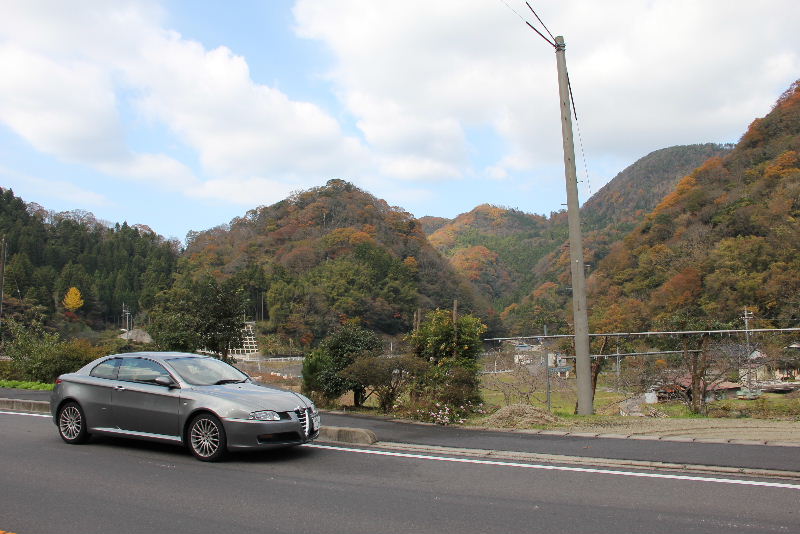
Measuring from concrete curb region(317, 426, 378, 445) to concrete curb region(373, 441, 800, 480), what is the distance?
15cm

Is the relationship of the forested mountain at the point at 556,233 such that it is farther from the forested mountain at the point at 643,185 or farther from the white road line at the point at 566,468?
the white road line at the point at 566,468

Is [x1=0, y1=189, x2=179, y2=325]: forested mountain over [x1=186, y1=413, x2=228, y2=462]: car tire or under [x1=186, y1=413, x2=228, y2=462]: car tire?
over

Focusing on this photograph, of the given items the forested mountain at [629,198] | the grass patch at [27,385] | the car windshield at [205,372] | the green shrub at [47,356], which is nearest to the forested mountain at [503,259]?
the forested mountain at [629,198]

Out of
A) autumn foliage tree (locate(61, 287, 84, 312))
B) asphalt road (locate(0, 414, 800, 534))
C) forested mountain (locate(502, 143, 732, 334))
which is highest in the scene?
forested mountain (locate(502, 143, 732, 334))

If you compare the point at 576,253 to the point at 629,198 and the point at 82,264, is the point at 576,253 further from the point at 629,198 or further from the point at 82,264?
the point at 629,198

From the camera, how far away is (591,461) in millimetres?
7957

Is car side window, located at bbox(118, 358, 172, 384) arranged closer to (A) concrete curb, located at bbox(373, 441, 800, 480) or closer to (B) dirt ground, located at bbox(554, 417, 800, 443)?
(A) concrete curb, located at bbox(373, 441, 800, 480)

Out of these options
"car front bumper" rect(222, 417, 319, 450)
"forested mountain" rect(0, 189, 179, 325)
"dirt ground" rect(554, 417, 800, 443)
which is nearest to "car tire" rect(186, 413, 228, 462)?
"car front bumper" rect(222, 417, 319, 450)

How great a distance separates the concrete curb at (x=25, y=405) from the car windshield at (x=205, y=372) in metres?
5.31

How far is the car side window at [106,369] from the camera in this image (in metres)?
9.12

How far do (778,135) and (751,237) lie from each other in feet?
95.1

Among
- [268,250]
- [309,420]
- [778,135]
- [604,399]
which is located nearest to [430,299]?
[268,250]

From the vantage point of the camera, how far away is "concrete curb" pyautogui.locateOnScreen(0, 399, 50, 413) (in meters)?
12.8

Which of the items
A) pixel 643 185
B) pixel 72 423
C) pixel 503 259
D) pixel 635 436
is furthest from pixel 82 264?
pixel 643 185
